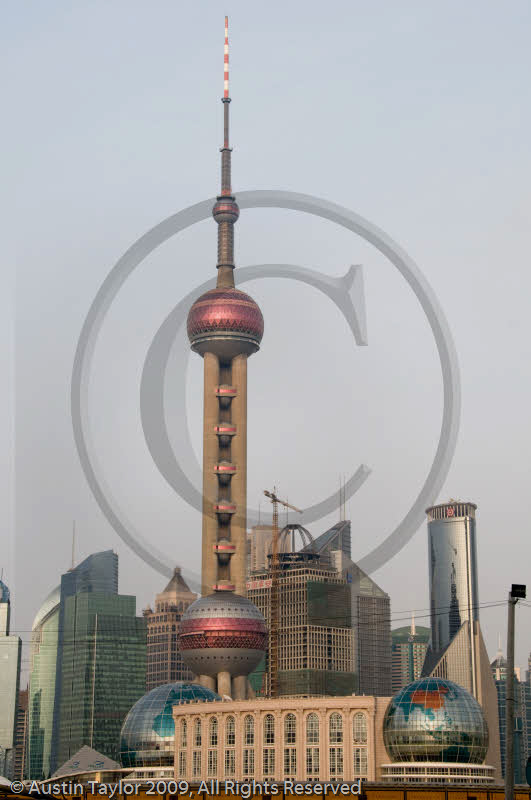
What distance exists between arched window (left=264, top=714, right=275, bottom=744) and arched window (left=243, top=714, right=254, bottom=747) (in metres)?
1.96

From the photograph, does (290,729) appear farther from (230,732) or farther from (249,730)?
(230,732)

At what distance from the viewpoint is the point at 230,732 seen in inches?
6432

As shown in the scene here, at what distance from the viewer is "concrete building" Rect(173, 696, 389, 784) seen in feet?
491

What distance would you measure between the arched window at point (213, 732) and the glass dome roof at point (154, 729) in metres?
9.38

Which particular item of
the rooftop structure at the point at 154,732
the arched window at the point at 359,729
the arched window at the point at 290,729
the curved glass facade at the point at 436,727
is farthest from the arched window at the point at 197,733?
the curved glass facade at the point at 436,727

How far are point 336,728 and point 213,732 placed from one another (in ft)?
67.7

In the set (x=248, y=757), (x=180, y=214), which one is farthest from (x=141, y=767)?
(x=180, y=214)

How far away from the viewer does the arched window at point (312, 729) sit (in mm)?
155512

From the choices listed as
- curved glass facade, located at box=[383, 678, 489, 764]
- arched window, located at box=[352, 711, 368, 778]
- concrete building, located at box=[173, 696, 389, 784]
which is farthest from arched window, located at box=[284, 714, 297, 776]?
curved glass facade, located at box=[383, 678, 489, 764]

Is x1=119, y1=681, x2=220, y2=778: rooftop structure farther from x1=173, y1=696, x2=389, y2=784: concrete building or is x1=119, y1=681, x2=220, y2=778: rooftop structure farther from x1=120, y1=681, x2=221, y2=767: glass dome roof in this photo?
x1=173, y1=696, x2=389, y2=784: concrete building

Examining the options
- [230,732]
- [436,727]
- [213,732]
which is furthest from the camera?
[213,732]

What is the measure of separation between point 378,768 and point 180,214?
83708 mm

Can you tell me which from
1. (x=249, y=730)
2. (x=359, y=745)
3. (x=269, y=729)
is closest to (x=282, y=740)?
(x=269, y=729)

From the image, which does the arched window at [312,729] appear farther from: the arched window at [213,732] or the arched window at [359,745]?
the arched window at [213,732]
